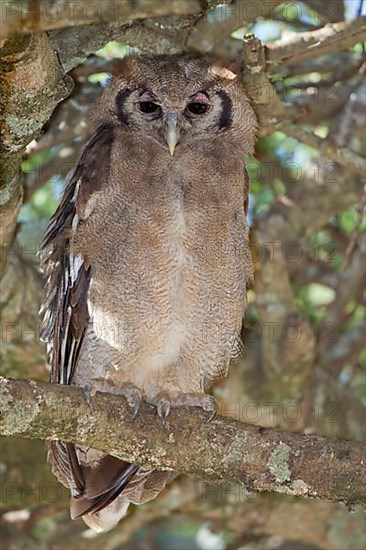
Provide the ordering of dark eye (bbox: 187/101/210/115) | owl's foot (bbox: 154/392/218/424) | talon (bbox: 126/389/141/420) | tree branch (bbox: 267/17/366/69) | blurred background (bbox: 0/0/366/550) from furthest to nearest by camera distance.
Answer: blurred background (bbox: 0/0/366/550) → tree branch (bbox: 267/17/366/69) → dark eye (bbox: 187/101/210/115) → owl's foot (bbox: 154/392/218/424) → talon (bbox: 126/389/141/420)

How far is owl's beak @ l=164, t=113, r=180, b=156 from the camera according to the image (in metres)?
4.37

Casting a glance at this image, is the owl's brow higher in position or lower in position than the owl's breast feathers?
higher

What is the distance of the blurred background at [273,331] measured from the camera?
5.60 meters

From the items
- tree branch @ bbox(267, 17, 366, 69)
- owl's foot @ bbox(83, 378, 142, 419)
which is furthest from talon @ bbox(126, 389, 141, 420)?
tree branch @ bbox(267, 17, 366, 69)

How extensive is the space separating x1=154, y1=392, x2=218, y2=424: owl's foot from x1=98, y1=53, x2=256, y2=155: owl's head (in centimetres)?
111

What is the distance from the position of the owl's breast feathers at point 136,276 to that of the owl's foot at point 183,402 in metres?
0.17

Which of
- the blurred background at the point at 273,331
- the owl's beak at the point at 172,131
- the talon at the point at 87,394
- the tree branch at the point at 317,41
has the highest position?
the tree branch at the point at 317,41

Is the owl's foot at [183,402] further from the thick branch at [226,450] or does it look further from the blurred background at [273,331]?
the blurred background at [273,331]

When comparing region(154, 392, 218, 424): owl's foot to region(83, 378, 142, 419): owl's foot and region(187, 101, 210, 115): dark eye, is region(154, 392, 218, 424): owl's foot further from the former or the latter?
region(187, 101, 210, 115): dark eye

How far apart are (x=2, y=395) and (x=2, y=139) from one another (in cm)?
95

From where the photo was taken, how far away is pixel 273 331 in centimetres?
571

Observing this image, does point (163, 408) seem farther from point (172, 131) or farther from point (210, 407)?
point (172, 131)

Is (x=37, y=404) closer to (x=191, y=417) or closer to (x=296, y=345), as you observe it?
(x=191, y=417)

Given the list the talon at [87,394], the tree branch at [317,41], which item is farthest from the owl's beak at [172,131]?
the talon at [87,394]
